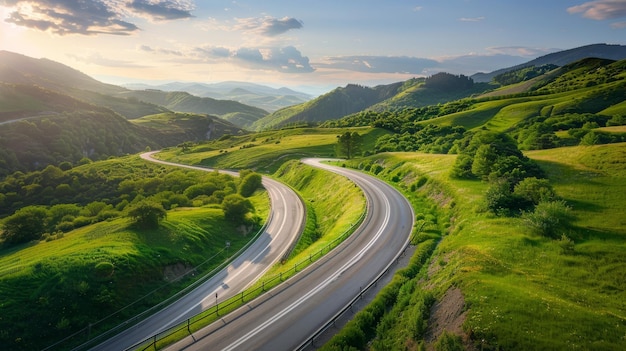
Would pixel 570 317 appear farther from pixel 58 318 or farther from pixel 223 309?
pixel 58 318

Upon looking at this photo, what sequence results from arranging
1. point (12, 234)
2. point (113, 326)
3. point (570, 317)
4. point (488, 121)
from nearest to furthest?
point (570, 317) → point (113, 326) → point (12, 234) → point (488, 121)

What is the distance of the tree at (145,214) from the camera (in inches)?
1946

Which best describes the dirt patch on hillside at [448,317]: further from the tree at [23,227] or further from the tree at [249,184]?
the tree at [249,184]

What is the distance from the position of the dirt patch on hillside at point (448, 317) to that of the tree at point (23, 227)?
64674 millimetres

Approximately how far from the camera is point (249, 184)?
94938 millimetres

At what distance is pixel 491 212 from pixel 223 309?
31823 mm

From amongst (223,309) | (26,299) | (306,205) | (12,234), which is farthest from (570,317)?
(12,234)

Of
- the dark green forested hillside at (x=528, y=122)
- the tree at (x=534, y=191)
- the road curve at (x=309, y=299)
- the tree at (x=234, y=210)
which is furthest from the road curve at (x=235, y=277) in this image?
the dark green forested hillside at (x=528, y=122)

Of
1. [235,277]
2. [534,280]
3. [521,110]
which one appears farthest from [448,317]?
[521,110]

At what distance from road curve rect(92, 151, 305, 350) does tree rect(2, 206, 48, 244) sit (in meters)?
34.5

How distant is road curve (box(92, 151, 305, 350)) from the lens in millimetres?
34347

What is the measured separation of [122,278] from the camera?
126 ft

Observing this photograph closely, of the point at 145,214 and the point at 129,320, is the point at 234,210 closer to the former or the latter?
the point at 145,214

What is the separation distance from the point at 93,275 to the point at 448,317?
1481 inches
